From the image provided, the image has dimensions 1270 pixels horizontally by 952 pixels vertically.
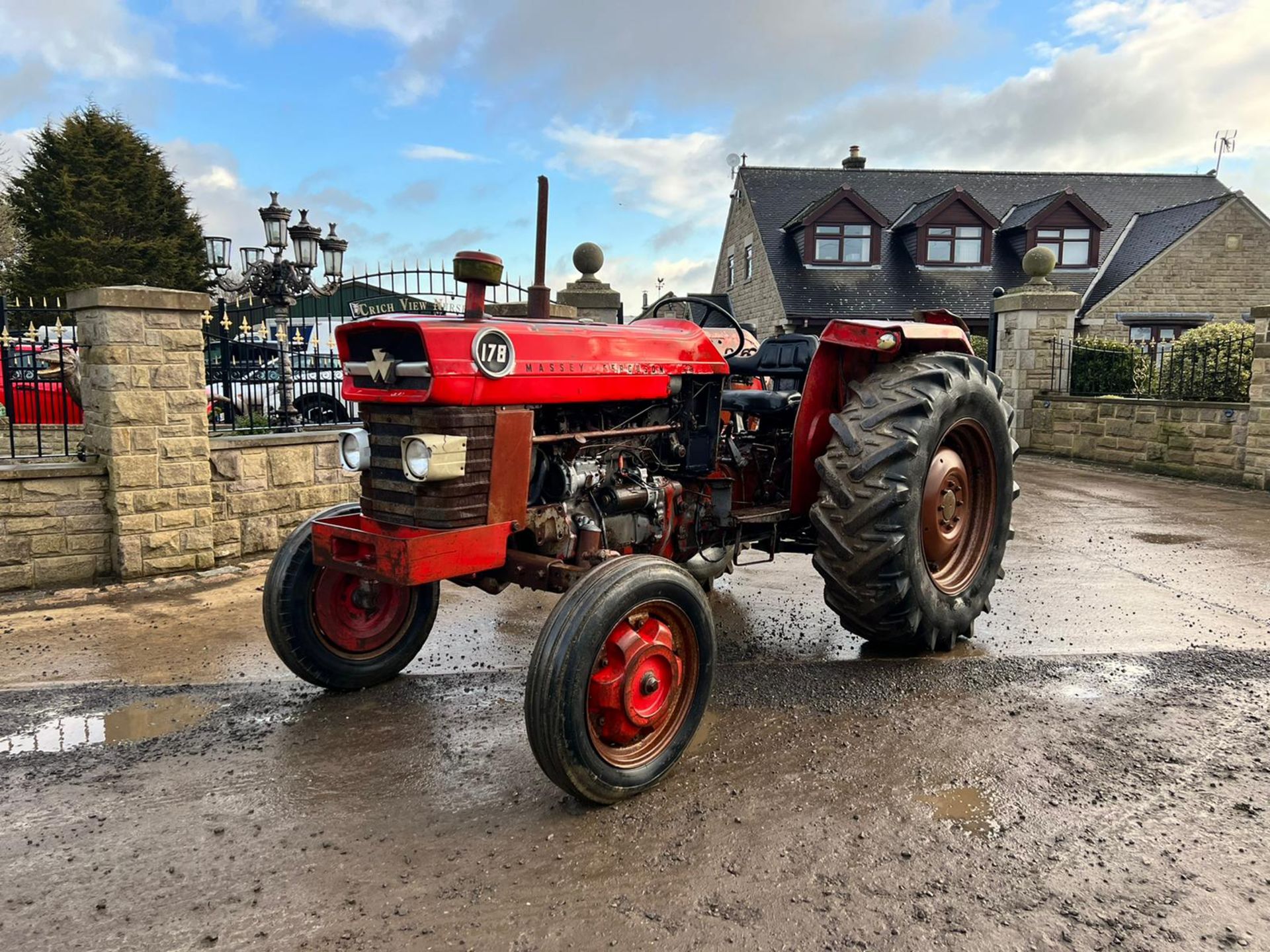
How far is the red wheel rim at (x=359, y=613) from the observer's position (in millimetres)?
3605

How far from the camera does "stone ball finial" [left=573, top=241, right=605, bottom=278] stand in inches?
376

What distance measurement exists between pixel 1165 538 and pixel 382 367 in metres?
6.42

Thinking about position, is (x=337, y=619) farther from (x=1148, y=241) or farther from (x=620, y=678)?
(x=1148, y=241)

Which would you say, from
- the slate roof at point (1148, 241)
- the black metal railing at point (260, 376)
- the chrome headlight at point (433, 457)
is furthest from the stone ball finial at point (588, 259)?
the slate roof at point (1148, 241)

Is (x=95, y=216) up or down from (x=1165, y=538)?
up

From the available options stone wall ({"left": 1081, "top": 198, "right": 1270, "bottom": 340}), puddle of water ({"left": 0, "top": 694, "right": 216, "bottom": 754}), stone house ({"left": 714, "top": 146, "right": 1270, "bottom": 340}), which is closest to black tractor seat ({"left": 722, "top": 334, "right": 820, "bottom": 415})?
puddle of water ({"left": 0, "top": 694, "right": 216, "bottom": 754})

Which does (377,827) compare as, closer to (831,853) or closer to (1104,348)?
(831,853)

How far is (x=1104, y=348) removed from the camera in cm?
1222

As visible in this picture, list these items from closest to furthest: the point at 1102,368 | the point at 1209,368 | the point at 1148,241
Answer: the point at 1209,368 → the point at 1102,368 → the point at 1148,241

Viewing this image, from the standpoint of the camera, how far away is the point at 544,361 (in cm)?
306

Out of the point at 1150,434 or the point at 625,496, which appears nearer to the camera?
the point at 625,496

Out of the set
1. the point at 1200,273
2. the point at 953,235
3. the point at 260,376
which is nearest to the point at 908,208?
the point at 953,235

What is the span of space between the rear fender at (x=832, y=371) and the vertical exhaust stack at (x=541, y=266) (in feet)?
4.26

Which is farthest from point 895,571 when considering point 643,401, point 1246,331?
point 1246,331
